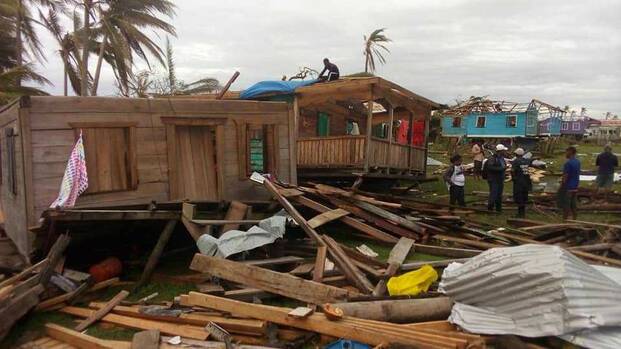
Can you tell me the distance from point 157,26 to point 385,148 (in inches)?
484

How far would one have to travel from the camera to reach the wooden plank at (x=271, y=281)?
646cm

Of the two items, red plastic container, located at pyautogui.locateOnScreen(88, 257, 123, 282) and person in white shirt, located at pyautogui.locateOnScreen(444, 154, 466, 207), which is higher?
person in white shirt, located at pyautogui.locateOnScreen(444, 154, 466, 207)

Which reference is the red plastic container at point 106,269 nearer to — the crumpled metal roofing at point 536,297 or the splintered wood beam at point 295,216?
the splintered wood beam at point 295,216

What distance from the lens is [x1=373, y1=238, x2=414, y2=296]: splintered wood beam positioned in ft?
22.9

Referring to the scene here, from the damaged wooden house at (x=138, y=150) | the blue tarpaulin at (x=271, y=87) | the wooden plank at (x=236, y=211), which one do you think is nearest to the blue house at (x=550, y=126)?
the blue tarpaulin at (x=271, y=87)

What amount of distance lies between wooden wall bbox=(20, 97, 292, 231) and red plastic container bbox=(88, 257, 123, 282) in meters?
1.15

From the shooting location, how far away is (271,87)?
51.9 ft

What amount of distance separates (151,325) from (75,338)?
2.95 feet

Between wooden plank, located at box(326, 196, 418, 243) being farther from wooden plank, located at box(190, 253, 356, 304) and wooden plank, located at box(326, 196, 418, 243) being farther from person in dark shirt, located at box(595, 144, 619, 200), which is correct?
person in dark shirt, located at box(595, 144, 619, 200)

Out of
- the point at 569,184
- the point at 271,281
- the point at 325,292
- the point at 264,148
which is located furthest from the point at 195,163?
the point at 569,184

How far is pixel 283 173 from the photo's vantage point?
11.8m

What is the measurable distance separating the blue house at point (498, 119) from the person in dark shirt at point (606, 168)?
2060 centimetres

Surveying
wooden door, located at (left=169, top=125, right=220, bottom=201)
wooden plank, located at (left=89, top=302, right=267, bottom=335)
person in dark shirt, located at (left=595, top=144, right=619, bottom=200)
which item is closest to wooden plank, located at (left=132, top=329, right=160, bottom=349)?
wooden plank, located at (left=89, top=302, right=267, bottom=335)

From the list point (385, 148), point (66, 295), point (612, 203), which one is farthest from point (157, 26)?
point (612, 203)
